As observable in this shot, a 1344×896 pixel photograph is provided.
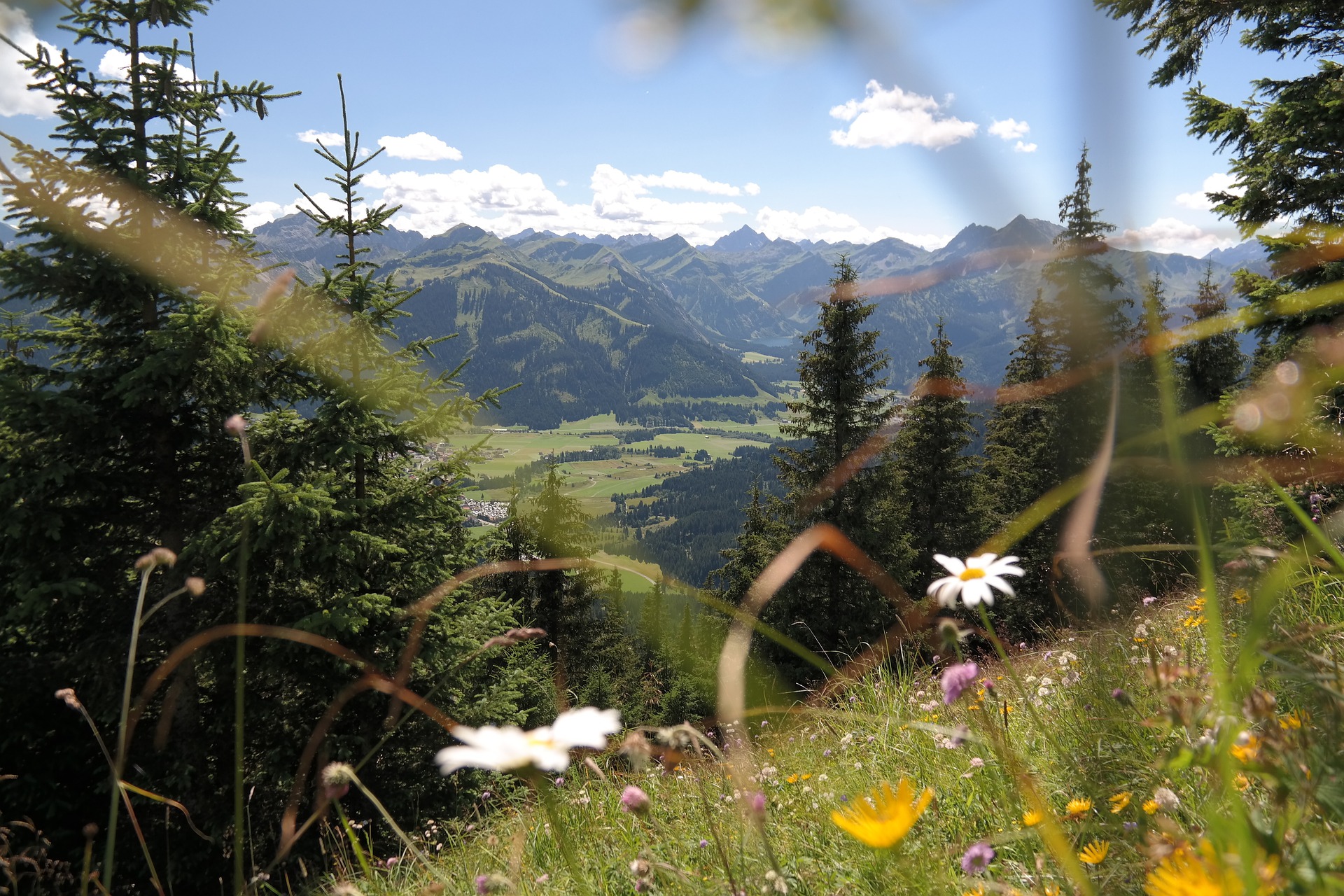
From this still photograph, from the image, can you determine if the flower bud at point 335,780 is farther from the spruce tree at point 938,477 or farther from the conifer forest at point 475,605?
the spruce tree at point 938,477

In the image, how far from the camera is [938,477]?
22141 millimetres

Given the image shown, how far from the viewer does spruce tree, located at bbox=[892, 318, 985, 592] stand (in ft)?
72.0

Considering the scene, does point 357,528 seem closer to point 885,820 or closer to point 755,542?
point 885,820

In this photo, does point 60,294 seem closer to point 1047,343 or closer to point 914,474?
point 914,474

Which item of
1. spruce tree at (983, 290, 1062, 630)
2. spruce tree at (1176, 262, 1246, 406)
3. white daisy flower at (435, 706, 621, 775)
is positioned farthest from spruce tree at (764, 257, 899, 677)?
white daisy flower at (435, 706, 621, 775)

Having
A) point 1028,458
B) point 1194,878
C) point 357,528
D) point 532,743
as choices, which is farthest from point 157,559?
point 1028,458

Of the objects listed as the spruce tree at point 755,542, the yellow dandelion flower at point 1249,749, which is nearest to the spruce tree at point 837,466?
the spruce tree at point 755,542

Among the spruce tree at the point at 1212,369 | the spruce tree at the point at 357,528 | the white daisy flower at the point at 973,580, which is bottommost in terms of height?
the spruce tree at the point at 357,528

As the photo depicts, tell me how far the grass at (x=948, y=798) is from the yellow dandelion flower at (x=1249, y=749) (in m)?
0.03

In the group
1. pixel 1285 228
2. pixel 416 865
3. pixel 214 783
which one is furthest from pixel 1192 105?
pixel 214 783

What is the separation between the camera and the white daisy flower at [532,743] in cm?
75

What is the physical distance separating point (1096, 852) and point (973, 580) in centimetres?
75

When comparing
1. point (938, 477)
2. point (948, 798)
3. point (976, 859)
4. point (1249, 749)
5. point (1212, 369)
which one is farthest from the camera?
point (1212, 369)

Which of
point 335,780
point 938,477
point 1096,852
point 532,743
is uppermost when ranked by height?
point 532,743
